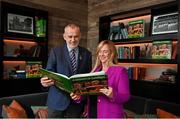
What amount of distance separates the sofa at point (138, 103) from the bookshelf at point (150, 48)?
0.20 meters

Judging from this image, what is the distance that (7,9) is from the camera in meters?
3.44

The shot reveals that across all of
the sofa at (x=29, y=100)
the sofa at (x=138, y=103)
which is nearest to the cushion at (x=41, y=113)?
the sofa at (x=29, y=100)

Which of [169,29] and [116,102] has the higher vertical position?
[169,29]

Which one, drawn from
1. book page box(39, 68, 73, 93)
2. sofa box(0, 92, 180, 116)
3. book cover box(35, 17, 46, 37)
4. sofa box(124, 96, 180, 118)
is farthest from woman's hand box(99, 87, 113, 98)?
book cover box(35, 17, 46, 37)

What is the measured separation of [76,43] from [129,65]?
2203 mm

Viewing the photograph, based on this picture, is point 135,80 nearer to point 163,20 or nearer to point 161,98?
point 161,98

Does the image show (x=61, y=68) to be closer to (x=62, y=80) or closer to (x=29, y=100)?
(x=62, y=80)

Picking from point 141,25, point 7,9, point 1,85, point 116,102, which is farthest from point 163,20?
point 1,85

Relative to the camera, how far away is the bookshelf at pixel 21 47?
3.40m

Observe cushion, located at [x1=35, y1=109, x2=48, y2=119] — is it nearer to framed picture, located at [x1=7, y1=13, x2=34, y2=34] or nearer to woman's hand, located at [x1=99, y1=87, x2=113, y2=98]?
framed picture, located at [x1=7, y1=13, x2=34, y2=34]

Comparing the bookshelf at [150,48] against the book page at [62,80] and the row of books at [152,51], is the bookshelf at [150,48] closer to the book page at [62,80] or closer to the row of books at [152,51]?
the row of books at [152,51]

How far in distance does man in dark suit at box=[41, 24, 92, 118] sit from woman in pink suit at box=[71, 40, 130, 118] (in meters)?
0.25

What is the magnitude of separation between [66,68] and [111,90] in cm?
53

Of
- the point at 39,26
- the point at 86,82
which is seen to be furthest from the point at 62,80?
the point at 39,26
